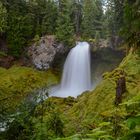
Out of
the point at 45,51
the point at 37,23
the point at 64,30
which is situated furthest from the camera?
the point at 37,23

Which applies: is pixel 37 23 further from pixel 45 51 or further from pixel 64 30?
pixel 45 51

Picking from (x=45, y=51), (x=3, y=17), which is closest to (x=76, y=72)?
(x=45, y=51)

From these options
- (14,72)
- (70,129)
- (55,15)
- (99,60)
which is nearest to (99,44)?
(99,60)

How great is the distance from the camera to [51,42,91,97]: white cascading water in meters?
39.8

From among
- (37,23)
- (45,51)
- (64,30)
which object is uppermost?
(37,23)

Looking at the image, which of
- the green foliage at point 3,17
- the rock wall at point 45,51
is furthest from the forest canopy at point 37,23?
the rock wall at point 45,51

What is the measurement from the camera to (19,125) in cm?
862

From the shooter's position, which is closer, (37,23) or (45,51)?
(45,51)

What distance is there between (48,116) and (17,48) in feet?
114

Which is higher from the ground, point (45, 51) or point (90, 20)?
point (90, 20)

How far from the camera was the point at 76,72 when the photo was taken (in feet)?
138

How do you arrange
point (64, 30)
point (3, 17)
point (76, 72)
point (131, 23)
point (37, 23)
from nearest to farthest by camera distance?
point (131, 23) → point (3, 17) → point (76, 72) → point (64, 30) → point (37, 23)

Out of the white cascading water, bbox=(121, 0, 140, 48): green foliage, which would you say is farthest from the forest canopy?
bbox=(121, 0, 140, 48): green foliage

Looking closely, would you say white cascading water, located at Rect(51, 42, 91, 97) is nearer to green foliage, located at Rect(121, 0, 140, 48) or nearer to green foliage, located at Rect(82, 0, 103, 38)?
green foliage, located at Rect(82, 0, 103, 38)
